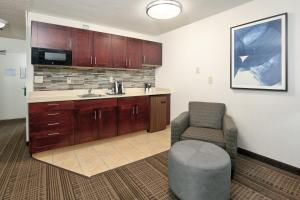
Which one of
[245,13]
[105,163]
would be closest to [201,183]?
[105,163]

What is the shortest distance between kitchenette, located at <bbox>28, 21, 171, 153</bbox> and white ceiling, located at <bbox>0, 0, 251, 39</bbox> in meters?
0.26

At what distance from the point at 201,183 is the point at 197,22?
2904 mm

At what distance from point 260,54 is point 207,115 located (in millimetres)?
1124

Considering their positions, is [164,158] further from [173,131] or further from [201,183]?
[201,183]

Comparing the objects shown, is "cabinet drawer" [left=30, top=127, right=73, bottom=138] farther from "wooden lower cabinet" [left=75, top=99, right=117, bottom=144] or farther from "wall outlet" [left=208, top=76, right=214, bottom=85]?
"wall outlet" [left=208, top=76, right=214, bottom=85]

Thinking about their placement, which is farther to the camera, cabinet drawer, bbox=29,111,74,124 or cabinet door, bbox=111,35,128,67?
cabinet door, bbox=111,35,128,67

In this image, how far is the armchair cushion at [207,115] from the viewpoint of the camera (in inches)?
105

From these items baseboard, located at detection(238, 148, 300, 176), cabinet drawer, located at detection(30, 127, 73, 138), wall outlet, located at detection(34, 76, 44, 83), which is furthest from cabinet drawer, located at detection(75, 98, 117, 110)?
baseboard, located at detection(238, 148, 300, 176)

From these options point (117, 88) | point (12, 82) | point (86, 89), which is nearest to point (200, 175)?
point (117, 88)

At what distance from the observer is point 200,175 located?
1441mm

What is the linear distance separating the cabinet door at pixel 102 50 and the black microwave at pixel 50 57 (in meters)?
0.48

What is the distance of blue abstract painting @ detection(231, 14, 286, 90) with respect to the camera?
7.07 feet

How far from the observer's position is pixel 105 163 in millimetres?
2387

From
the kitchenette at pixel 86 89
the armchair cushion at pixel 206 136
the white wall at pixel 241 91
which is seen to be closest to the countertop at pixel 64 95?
the kitchenette at pixel 86 89
